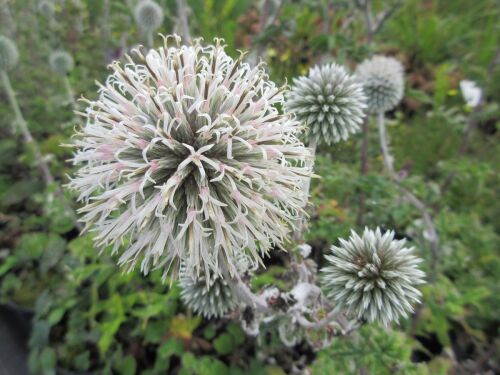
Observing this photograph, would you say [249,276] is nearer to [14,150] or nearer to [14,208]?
[14,208]

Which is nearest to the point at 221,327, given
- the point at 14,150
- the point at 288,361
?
the point at 288,361

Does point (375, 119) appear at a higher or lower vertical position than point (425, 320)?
higher

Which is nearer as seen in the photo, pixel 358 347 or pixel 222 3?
pixel 358 347

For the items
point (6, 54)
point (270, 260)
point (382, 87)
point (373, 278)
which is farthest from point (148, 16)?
point (373, 278)

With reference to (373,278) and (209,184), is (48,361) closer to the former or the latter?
(209,184)

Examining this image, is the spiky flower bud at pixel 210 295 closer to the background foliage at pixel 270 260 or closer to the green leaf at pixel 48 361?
the background foliage at pixel 270 260

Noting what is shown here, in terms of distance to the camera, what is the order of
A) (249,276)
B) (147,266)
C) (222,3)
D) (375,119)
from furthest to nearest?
(222,3)
(375,119)
(249,276)
(147,266)

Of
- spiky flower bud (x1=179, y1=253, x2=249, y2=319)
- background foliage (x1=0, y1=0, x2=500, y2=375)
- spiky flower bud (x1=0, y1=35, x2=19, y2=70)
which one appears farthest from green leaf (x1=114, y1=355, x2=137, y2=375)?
spiky flower bud (x1=0, y1=35, x2=19, y2=70)
